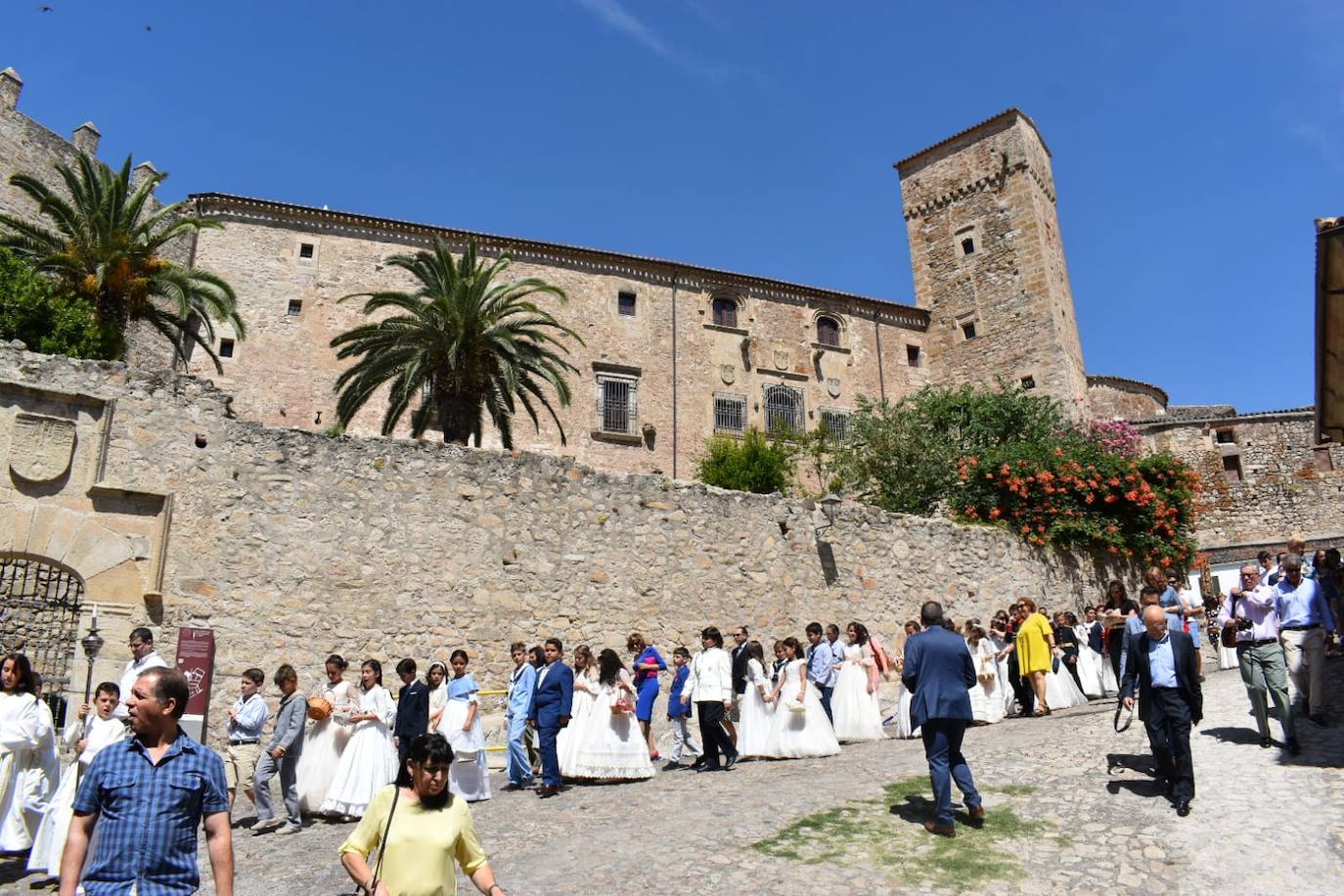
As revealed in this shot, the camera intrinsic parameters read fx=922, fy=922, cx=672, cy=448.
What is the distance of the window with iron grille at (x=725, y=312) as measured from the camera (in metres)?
33.4

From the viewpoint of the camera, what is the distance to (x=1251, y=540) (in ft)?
98.1

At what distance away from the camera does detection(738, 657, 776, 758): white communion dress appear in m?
10.7

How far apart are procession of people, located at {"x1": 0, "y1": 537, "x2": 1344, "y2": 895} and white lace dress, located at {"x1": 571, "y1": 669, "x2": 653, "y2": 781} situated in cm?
2

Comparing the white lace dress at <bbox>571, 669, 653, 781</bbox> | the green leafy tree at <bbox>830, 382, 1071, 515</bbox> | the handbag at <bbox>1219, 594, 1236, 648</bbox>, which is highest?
the green leafy tree at <bbox>830, 382, 1071, 515</bbox>

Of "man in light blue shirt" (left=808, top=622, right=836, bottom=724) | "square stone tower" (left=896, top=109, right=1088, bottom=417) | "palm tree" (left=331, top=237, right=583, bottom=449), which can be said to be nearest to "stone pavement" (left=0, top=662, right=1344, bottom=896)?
"man in light blue shirt" (left=808, top=622, right=836, bottom=724)

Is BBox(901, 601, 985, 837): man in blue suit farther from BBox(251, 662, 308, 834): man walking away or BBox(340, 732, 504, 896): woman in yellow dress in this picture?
BBox(251, 662, 308, 834): man walking away

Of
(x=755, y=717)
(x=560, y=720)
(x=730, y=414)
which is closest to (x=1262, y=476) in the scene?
(x=730, y=414)

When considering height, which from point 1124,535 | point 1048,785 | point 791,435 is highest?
point 791,435

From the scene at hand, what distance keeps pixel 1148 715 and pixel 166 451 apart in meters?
→ 11.9

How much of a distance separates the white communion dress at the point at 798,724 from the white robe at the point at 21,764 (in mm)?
7053

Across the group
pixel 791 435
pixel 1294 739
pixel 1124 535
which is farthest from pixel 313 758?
pixel 791 435

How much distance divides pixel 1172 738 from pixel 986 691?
5.02m

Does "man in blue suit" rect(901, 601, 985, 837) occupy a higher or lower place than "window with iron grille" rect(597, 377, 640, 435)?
lower

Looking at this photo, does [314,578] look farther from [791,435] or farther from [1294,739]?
[791,435]
